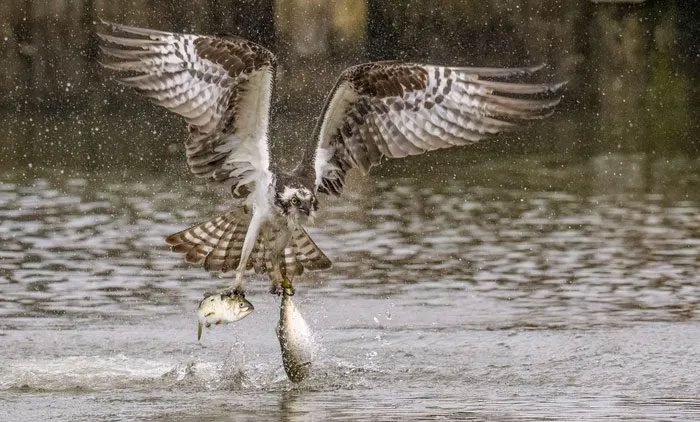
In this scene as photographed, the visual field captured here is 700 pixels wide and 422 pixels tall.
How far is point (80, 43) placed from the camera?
2870 cm

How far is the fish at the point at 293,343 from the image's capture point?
9398 mm

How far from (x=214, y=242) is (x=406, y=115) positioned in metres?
1.35

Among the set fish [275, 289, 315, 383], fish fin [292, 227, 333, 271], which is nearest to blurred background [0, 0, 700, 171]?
fish fin [292, 227, 333, 271]

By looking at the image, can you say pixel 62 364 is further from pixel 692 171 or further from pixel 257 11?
pixel 257 11

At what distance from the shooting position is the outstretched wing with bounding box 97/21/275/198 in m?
9.56

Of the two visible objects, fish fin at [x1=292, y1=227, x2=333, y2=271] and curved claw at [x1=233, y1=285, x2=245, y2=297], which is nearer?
curved claw at [x1=233, y1=285, x2=245, y2=297]

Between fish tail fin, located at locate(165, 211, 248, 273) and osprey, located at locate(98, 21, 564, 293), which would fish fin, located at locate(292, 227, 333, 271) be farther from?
fish tail fin, located at locate(165, 211, 248, 273)

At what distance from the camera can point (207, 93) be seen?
979 cm

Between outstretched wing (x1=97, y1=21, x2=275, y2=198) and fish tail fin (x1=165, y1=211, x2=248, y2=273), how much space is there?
0.20 m

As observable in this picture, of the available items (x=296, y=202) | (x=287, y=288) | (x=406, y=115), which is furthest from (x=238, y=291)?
(x=406, y=115)

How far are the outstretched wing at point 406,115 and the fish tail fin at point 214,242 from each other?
0.55 metres

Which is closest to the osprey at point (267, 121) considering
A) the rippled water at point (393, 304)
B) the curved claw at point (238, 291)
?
the curved claw at point (238, 291)

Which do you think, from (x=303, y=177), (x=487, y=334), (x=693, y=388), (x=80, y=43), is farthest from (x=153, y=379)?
(x=80, y=43)

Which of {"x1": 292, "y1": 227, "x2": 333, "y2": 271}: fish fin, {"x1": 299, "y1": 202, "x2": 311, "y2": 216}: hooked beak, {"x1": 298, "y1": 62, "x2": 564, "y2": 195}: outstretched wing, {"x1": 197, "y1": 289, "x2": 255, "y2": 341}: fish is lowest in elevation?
{"x1": 197, "y1": 289, "x2": 255, "y2": 341}: fish
